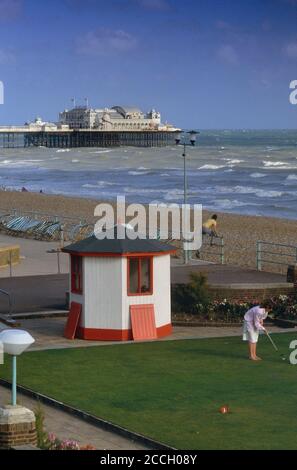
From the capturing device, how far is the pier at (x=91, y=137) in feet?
602

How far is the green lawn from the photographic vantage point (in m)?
14.8

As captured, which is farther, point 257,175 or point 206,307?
point 257,175

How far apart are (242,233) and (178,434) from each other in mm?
31437

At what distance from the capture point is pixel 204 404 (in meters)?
16.3

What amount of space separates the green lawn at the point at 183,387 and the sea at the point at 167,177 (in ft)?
131

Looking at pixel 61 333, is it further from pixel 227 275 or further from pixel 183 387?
pixel 227 275

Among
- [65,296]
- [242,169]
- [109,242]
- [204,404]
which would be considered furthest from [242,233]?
[242,169]

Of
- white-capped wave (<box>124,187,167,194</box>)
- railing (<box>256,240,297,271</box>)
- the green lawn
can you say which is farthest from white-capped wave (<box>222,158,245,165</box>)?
the green lawn

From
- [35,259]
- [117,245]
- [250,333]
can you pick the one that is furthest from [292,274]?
[35,259]

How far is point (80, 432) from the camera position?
15.0 meters

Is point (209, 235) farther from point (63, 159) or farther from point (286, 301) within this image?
point (63, 159)

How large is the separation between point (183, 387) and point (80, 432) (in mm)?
2841

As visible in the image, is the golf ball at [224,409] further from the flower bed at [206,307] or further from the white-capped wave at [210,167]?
the white-capped wave at [210,167]

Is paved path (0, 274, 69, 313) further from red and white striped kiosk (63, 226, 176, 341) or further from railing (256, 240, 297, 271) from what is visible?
railing (256, 240, 297, 271)
